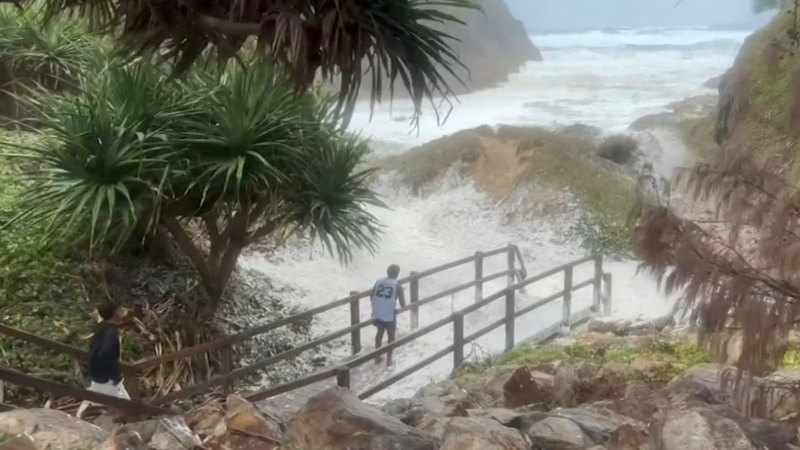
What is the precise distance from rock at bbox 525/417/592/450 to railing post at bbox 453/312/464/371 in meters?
2.59

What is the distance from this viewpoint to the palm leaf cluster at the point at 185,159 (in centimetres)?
554

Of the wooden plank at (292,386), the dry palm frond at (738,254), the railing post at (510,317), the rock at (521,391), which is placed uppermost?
the dry palm frond at (738,254)

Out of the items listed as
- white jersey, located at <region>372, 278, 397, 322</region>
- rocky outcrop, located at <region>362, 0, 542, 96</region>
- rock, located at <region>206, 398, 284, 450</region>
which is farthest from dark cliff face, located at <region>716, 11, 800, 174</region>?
rocky outcrop, located at <region>362, 0, 542, 96</region>

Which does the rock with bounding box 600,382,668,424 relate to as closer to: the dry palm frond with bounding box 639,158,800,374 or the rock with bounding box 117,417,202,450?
the dry palm frond with bounding box 639,158,800,374

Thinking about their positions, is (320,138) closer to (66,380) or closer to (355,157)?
(355,157)

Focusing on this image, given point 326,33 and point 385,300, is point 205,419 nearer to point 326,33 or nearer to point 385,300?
point 326,33

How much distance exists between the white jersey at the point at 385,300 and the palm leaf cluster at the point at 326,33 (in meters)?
3.63

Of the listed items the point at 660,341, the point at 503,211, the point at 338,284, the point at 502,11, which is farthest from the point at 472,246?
the point at 502,11

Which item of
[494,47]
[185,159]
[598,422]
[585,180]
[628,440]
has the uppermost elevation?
[494,47]

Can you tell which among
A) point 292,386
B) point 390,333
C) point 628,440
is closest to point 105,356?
point 292,386

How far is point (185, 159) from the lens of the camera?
574 centimetres

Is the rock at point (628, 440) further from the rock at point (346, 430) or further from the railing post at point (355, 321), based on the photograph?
the railing post at point (355, 321)

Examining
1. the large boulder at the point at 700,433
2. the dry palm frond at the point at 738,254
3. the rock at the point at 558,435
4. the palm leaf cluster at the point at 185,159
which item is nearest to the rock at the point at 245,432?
the rock at the point at 558,435

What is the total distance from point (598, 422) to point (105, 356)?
2.22m
